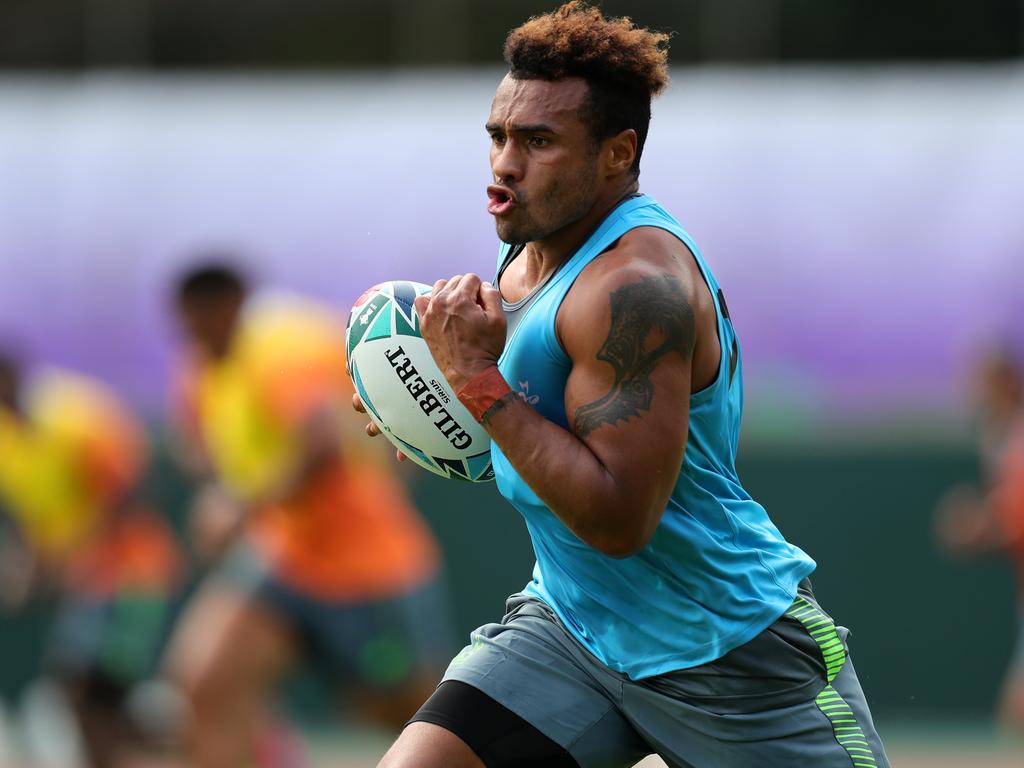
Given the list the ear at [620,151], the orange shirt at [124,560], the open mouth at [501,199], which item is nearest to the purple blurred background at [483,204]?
the orange shirt at [124,560]

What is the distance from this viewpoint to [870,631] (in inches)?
442

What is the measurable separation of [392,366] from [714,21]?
29.5 feet

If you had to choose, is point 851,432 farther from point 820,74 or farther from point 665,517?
point 665,517

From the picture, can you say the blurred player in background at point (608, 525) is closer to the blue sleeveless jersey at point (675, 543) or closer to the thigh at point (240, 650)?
the blue sleeveless jersey at point (675, 543)

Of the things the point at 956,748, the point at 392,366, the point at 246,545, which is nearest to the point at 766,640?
the point at 392,366

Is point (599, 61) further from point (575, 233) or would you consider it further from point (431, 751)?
point (431, 751)

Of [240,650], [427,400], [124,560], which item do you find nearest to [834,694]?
[427,400]

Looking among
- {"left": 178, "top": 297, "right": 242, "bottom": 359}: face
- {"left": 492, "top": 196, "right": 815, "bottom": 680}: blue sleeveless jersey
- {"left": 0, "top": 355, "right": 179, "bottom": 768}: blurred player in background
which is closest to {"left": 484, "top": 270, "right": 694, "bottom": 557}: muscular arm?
{"left": 492, "top": 196, "right": 815, "bottom": 680}: blue sleeveless jersey

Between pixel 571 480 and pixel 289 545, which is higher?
pixel 571 480

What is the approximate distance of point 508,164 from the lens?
396 centimetres

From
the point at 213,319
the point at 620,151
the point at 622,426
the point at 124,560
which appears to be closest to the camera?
the point at 622,426

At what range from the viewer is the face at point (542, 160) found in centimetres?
394

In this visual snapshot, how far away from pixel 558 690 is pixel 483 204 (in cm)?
868

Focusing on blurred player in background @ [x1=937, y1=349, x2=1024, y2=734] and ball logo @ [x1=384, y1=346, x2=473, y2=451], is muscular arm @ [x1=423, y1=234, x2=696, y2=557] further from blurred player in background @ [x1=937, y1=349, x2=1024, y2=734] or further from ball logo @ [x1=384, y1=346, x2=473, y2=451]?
blurred player in background @ [x1=937, y1=349, x2=1024, y2=734]
